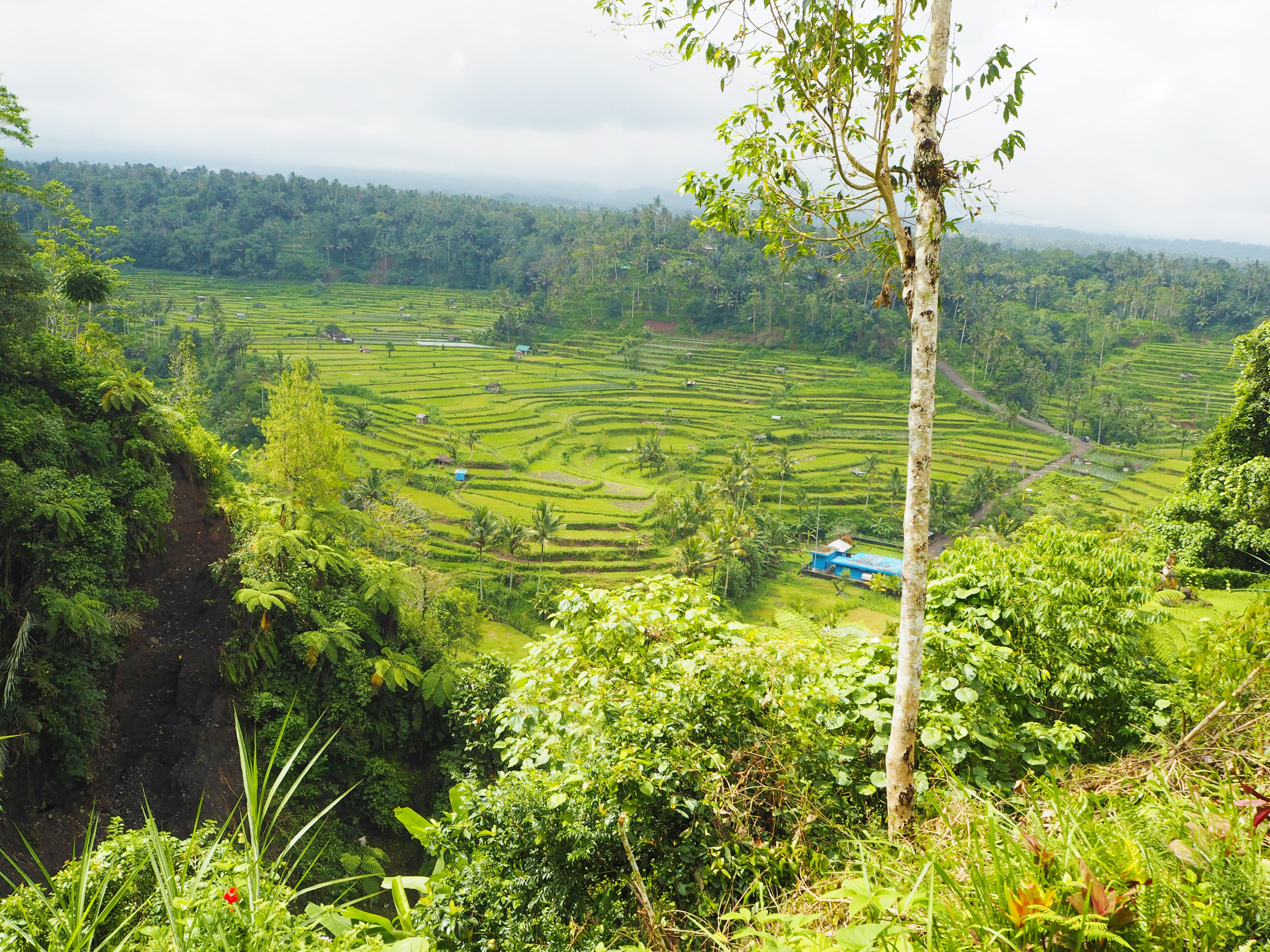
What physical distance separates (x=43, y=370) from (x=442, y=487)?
A: 2278 cm

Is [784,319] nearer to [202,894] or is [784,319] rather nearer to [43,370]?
[43,370]

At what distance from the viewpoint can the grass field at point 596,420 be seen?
35531 millimetres

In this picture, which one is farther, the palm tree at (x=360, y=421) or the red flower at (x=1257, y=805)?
the palm tree at (x=360, y=421)

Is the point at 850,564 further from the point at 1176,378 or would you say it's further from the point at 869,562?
the point at 1176,378

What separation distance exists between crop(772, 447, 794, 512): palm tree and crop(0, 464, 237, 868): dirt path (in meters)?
31.7

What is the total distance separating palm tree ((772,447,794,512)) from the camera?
4184cm

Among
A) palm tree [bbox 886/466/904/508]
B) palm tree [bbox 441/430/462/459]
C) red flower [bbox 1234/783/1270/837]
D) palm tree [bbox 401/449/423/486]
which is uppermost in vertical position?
red flower [bbox 1234/783/1270/837]

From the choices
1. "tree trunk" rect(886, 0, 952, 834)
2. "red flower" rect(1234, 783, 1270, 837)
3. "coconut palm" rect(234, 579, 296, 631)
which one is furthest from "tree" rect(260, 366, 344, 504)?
"red flower" rect(1234, 783, 1270, 837)

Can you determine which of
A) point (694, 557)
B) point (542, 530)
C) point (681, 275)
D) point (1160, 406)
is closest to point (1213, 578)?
point (694, 557)

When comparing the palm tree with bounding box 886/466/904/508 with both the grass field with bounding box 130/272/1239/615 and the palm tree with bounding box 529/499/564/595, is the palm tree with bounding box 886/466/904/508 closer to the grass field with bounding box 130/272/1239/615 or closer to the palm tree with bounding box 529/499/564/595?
the grass field with bounding box 130/272/1239/615

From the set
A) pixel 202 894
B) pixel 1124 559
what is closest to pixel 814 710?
pixel 1124 559

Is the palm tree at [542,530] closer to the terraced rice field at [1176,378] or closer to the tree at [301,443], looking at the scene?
the tree at [301,443]

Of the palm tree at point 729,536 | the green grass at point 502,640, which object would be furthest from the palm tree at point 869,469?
the green grass at point 502,640

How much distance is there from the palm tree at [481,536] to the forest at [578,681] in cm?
31
